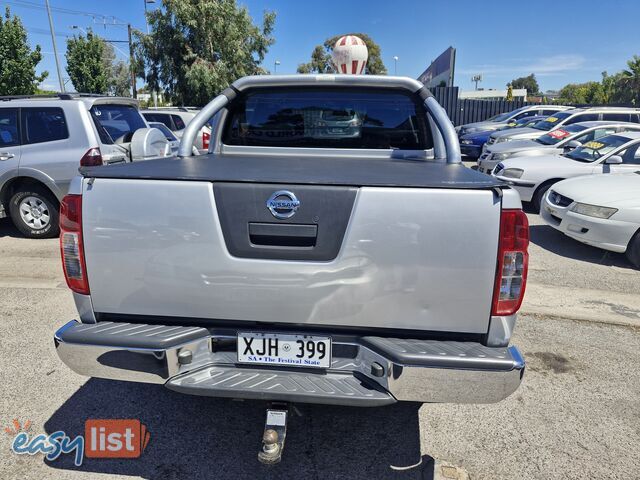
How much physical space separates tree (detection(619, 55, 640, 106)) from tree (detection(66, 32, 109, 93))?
4811 centimetres

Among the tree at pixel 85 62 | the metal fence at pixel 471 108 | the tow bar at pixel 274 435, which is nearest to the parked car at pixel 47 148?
the tow bar at pixel 274 435

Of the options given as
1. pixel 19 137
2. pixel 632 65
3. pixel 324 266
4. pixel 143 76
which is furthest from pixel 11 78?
pixel 632 65

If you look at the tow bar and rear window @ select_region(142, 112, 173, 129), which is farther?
rear window @ select_region(142, 112, 173, 129)

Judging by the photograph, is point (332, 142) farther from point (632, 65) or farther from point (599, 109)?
point (632, 65)

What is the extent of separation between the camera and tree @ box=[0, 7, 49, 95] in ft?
64.1

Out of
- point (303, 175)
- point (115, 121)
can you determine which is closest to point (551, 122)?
point (115, 121)

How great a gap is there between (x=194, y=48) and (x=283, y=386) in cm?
2485

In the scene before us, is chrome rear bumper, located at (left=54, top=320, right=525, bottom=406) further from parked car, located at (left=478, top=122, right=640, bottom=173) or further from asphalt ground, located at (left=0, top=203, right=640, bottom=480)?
parked car, located at (left=478, top=122, right=640, bottom=173)

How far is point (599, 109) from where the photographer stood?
47.0 feet

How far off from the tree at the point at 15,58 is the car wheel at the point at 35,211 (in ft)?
54.7

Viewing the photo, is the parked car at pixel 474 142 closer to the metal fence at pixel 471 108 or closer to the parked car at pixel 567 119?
the parked car at pixel 567 119

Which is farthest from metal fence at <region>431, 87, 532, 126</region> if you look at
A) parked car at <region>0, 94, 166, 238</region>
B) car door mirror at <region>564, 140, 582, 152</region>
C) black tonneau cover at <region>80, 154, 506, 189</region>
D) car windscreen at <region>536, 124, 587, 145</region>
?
black tonneau cover at <region>80, 154, 506, 189</region>

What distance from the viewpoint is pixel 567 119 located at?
1345 centimetres

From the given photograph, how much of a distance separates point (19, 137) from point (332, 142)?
519cm
